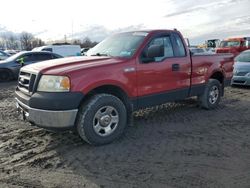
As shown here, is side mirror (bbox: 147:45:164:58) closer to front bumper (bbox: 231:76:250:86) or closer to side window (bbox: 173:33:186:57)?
side window (bbox: 173:33:186:57)

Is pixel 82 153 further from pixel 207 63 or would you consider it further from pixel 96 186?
pixel 207 63

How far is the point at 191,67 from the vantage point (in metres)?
6.95

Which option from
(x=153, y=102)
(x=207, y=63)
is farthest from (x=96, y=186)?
(x=207, y=63)

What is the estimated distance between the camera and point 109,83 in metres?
5.22

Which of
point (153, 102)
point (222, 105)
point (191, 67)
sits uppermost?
point (191, 67)

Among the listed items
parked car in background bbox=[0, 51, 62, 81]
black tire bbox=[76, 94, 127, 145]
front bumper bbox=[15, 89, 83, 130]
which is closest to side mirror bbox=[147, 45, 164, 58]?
black tire bbox=[76, 94, 127, 145]

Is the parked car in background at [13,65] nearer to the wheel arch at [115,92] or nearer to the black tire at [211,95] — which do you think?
the black tire at [211,95]

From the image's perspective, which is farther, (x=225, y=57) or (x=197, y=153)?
(x=225, y=57)

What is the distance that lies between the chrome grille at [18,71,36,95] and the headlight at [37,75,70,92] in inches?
8.5

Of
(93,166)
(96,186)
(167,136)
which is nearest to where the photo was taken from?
(96,186)

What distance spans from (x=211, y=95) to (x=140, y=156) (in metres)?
3.79

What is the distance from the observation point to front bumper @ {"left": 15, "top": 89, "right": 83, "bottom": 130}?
4715mm

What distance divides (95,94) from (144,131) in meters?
1.36

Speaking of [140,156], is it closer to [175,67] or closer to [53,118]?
[53,118]
